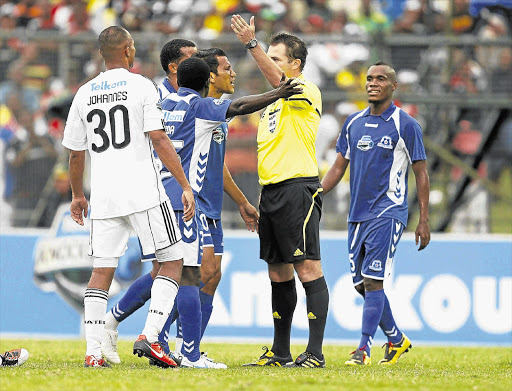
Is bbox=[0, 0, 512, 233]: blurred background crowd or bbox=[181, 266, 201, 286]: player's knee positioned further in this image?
bbox=[0, 0, 512, 233]: blurred background crowd

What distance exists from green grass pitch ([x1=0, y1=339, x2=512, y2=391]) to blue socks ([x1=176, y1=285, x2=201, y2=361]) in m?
0.34

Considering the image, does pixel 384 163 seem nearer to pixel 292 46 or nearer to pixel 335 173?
pixel 335 173

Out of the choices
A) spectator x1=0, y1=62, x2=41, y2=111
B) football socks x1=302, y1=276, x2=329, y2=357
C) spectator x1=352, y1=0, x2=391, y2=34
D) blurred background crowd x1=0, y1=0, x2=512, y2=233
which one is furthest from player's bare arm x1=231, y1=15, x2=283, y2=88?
spectator x1=352, y1=0, x2=391, y2=34

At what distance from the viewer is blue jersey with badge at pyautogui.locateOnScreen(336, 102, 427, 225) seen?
8.42m

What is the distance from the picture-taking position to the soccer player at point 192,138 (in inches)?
275

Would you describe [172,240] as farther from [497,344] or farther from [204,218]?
[497,344]

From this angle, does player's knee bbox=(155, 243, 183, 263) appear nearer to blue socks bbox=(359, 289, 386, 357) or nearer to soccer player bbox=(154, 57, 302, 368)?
soccer player bbox=(154, 57, 302, 368)

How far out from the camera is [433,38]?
41.8ft

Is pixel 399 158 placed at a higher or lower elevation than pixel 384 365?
higher

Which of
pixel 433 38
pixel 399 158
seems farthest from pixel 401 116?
pixel 433 38

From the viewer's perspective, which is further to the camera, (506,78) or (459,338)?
(506,78)

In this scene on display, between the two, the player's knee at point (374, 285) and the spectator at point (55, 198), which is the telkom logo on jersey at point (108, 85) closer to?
the player's knee at point (374, 285)

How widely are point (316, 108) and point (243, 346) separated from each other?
4.23m

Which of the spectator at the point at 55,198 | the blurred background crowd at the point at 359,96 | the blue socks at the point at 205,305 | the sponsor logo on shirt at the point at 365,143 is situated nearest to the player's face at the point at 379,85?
the sponsor logo on shirt at the point at 365,143
